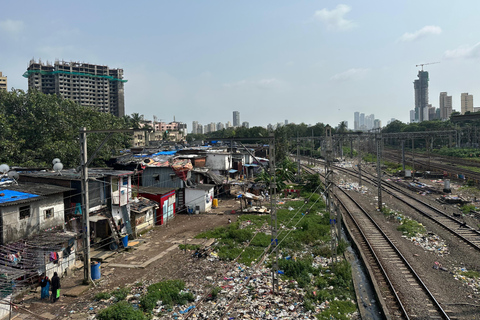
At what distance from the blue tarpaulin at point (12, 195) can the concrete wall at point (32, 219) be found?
0.29 metres

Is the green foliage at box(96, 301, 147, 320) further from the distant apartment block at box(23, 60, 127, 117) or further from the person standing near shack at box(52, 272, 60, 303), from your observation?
the distant apartment block at box(23, 60, 127, 117)

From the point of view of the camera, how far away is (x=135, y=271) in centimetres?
1434

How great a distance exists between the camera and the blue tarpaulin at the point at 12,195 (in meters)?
12.5

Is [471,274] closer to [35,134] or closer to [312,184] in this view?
[312,184]

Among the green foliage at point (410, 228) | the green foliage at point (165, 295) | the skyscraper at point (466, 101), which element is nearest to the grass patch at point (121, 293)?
the green foliage at point (165, 295)

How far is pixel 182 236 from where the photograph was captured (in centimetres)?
1967

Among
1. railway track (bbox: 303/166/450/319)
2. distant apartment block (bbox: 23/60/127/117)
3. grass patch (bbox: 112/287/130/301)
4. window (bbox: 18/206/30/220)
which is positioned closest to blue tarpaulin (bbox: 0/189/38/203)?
window (bbox: 18/206/30/220)

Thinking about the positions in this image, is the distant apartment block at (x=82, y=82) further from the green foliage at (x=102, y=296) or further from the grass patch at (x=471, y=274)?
the grass patch at (x=471, y=274)

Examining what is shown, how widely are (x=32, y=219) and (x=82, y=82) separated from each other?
11036 centimetres

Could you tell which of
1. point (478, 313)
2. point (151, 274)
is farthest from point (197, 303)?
point (478, 313)

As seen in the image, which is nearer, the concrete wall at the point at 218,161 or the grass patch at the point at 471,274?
the grass patch at the point at 471,274

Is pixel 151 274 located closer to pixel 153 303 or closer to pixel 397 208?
pixel 153 303

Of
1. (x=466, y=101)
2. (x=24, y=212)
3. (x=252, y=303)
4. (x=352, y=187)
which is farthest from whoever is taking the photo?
(x=466, y=101)

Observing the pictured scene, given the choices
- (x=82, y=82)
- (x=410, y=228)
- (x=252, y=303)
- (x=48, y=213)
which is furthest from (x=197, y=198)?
(x=82, y=82)
